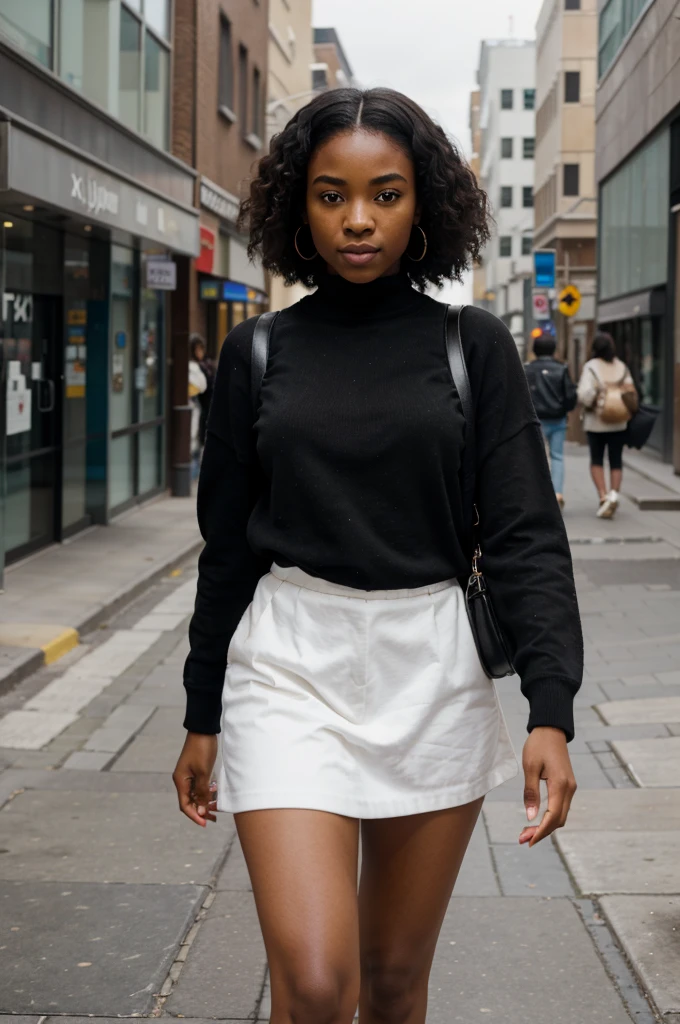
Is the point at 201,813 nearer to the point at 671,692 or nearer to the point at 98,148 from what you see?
the point at 671,692

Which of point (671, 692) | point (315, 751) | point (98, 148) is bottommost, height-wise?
point (671, 692)

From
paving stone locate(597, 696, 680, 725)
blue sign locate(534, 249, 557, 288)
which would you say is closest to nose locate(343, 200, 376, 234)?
paving stone locate(597, 696, 680, 725)

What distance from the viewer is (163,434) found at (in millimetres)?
18156

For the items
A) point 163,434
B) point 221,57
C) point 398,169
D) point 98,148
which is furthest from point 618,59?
point 398,169

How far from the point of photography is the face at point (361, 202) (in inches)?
101

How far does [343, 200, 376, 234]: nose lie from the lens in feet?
8.31

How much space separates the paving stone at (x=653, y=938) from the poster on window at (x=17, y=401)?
26.7 ft

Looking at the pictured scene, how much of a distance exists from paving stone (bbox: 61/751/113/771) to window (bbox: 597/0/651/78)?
20.5m

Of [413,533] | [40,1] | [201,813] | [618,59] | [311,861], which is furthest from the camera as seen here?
[618,59]

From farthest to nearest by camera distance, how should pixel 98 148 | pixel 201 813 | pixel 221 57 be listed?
pixel 221 57, pixel 98 148, pixel 201 813

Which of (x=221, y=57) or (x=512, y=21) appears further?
(x=512, y=21)

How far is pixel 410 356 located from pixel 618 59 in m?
26.9

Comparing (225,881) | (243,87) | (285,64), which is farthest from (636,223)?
(225,881)

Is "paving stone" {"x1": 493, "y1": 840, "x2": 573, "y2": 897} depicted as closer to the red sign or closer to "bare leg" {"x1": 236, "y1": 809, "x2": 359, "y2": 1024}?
"bare leg" {"x1": 236, "y1": 809, "x2": 359, "y2": 1024}
